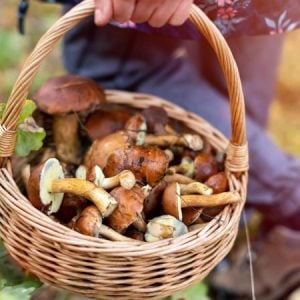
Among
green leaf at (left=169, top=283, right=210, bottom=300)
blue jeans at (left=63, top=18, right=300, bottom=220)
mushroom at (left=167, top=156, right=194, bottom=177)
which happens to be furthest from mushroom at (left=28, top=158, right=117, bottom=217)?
blue jeans at (left=63, top=18, right=300, bottom=220)

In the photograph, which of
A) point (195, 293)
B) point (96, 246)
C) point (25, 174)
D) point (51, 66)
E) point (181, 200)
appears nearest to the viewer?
point (96, 246)

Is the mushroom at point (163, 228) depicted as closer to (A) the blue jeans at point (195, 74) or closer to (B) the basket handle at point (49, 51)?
(B) the basket handle at point (49, 51)

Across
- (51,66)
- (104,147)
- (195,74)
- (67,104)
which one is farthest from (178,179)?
(51,66)

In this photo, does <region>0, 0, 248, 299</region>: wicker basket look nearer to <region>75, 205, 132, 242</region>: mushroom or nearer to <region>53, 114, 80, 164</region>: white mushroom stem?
<region>75, 205, 132, 242</region>: mushroom

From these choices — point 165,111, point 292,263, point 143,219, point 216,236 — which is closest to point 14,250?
point 143,219

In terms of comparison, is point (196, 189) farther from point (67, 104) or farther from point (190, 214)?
point (67, 104)

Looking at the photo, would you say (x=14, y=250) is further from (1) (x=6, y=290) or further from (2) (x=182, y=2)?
(2) (x=182, y=2)
